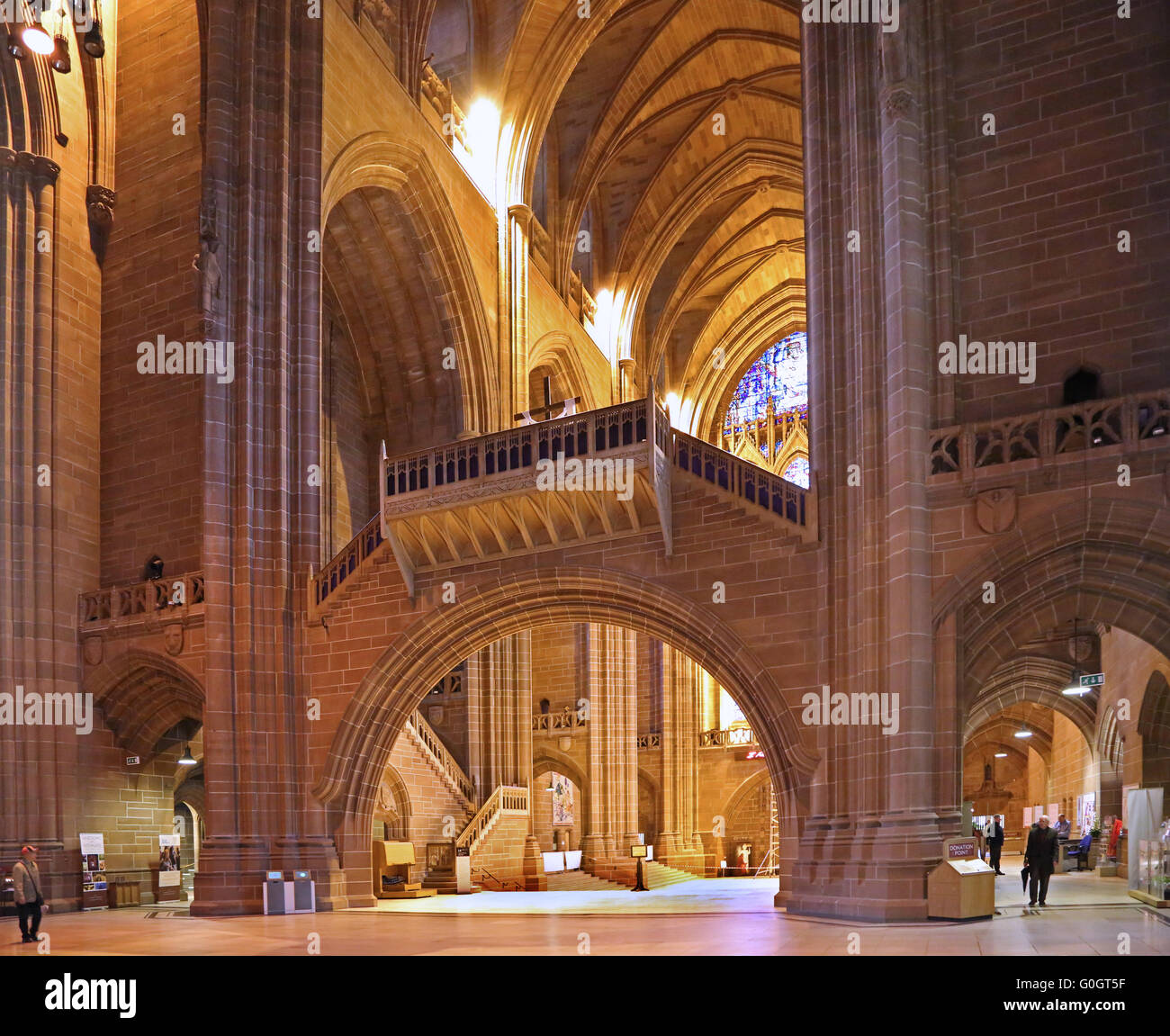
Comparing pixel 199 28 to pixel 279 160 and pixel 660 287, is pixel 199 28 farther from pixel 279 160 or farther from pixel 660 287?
pixel 660 287

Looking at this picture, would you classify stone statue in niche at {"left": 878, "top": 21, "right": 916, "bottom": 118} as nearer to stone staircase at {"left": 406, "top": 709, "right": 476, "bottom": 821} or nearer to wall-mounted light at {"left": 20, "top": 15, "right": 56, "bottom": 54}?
wall-mounted light at {"left": 20, "top": 15, "right": 56, "bottom": 54}

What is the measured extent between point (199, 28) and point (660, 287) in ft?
67.5

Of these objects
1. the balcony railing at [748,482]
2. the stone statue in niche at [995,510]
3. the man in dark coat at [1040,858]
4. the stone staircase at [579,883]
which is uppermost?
the balcony railing at [748,482]

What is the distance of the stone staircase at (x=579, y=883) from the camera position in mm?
27119

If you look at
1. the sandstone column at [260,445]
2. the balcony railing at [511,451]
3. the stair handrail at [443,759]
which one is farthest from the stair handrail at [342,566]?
the stair handrail at [443,759]

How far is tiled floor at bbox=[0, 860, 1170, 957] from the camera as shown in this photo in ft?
35.4

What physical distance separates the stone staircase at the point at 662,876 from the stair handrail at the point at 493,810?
13.4 feet

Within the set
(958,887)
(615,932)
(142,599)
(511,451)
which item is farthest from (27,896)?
(958,887)

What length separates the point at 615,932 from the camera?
13.2 metres

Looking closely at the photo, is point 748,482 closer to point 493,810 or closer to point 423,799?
point 423,799

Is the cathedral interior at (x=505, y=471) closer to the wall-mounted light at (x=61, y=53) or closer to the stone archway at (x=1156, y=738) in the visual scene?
the stone archway at (x=1156, y=738)

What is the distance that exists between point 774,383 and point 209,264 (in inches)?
1079
